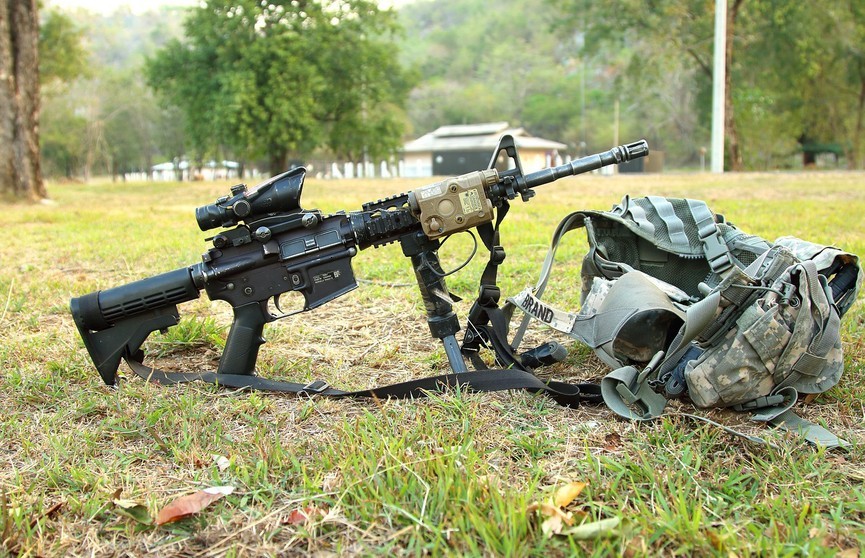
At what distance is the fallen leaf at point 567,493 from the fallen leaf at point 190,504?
40.8 inches

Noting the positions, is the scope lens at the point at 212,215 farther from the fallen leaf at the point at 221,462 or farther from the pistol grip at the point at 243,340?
the fallen leaf at the point at 221,462

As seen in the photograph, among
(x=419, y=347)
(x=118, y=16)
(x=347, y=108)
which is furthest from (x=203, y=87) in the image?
(x=118, y=16)

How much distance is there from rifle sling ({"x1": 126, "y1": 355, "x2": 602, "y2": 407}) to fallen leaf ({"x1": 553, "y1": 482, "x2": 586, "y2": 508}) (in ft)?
2.54

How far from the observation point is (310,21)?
29.5 metres

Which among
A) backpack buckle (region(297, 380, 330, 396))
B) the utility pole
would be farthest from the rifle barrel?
the utility pole

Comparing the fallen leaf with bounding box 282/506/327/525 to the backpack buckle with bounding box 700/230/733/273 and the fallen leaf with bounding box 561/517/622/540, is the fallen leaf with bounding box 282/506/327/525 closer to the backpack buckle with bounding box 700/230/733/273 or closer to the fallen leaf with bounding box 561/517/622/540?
the fallen leaf with bounding box 561/517/622/540

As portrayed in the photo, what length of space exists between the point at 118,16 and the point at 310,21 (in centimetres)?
15070

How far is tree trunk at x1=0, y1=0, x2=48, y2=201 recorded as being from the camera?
13727mm

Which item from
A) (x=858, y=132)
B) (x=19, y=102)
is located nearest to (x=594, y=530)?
(x=19, y=102)

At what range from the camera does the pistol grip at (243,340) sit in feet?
10.4

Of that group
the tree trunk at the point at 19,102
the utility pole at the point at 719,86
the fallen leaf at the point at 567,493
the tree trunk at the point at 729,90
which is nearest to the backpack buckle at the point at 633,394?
the fallen leaf at the point at 567,493

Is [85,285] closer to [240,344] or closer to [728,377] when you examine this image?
[240,344]

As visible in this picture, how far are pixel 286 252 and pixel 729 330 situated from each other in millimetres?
1970

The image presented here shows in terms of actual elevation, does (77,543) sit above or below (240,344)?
below
